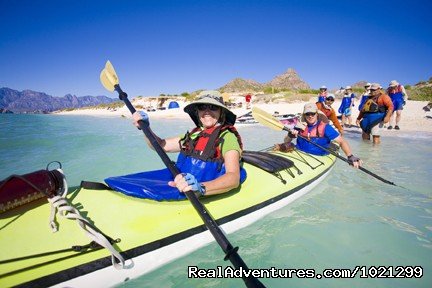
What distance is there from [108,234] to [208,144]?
150 cm

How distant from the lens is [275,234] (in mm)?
3637

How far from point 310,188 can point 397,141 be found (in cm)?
914

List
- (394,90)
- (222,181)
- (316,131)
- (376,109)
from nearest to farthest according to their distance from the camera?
1. (222,181)
2. (316,131)
3. (376,109)
4. (394,90)

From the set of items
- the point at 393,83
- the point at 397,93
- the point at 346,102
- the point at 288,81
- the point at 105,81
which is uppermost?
the point at 288,81

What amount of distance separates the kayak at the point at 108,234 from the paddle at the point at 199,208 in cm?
47

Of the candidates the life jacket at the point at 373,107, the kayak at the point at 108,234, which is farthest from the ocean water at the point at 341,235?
the life jacket at the point at 373,107

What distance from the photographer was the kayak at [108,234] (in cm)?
189

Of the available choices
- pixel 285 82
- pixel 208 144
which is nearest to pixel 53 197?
pixel 208 144

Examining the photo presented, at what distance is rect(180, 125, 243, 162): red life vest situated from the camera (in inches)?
126

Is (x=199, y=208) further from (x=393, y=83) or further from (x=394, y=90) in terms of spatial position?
(x=394, y=90)

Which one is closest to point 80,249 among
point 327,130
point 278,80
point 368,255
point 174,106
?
point 368,255

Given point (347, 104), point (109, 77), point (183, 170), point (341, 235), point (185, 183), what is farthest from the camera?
point (347, 104)

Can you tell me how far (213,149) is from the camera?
3.20 metres

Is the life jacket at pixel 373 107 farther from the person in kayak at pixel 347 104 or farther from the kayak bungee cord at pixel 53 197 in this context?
the kayak bungee cord at pixel 53 197
